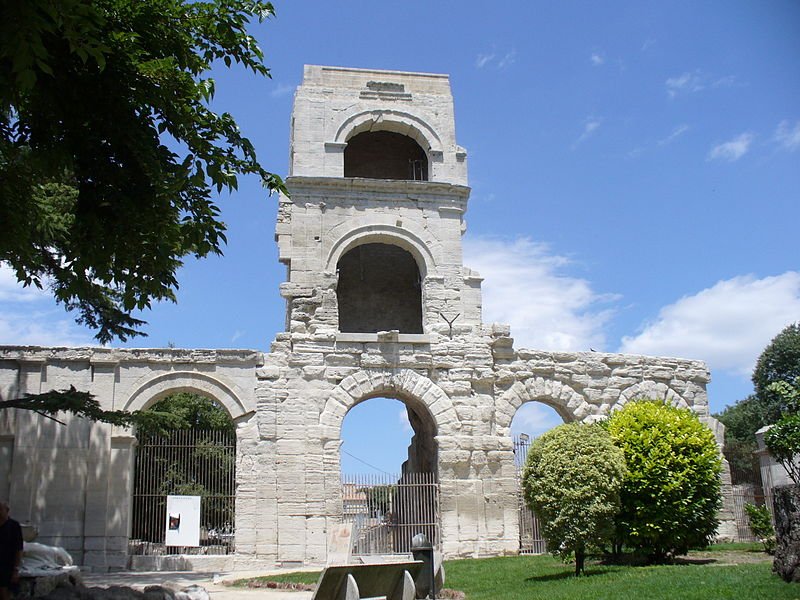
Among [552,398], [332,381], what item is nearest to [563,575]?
[552,398]

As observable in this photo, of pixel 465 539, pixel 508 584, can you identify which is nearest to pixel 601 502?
pixel 508 584

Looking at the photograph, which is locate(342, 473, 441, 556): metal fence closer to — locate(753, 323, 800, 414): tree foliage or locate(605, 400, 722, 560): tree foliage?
locate(605, 400, 722, 560): tree foliage

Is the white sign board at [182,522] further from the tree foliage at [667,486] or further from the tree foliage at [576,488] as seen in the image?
the tree foliage at [667,486]

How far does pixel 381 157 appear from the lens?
23.4 m

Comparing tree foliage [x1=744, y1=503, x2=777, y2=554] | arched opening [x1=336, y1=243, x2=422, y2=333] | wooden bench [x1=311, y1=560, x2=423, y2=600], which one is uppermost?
arched opening [x1=336, y1=243, x2=422, y2=333]

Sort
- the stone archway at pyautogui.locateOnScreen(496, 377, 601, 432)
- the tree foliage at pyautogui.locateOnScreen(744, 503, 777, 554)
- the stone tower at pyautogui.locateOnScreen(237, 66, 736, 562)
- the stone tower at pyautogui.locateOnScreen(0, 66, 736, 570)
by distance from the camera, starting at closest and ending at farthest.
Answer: the tree foliage at pyautogui.locateOnScreen(744, 503, 777, 554) < the stone tower at pyautogui.locateOnScreen(0, 66, 736, 570) < the stone tower at pyautogui.locateOnScreen(237, 66, 736, 562) < the stone archway at pyautogui.locateOnScreen(496, 377, 601, 432)

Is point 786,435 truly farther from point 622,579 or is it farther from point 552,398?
point 552,398

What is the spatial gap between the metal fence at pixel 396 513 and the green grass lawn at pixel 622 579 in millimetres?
1738

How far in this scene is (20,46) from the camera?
19.3 ft

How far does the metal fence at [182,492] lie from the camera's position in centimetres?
1839

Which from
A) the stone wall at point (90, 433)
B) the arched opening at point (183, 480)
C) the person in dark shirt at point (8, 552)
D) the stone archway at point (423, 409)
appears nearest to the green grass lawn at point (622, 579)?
the stone archway at point (423, 409)

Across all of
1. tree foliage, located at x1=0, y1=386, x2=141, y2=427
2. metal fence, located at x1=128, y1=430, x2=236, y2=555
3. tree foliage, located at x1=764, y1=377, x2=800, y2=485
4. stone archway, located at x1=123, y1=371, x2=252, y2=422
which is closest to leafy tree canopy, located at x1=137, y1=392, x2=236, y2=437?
metal fence, located at x1=128, y1=430, x2=236, y2=555

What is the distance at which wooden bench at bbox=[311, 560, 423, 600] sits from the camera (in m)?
8.50

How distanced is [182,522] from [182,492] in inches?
380
